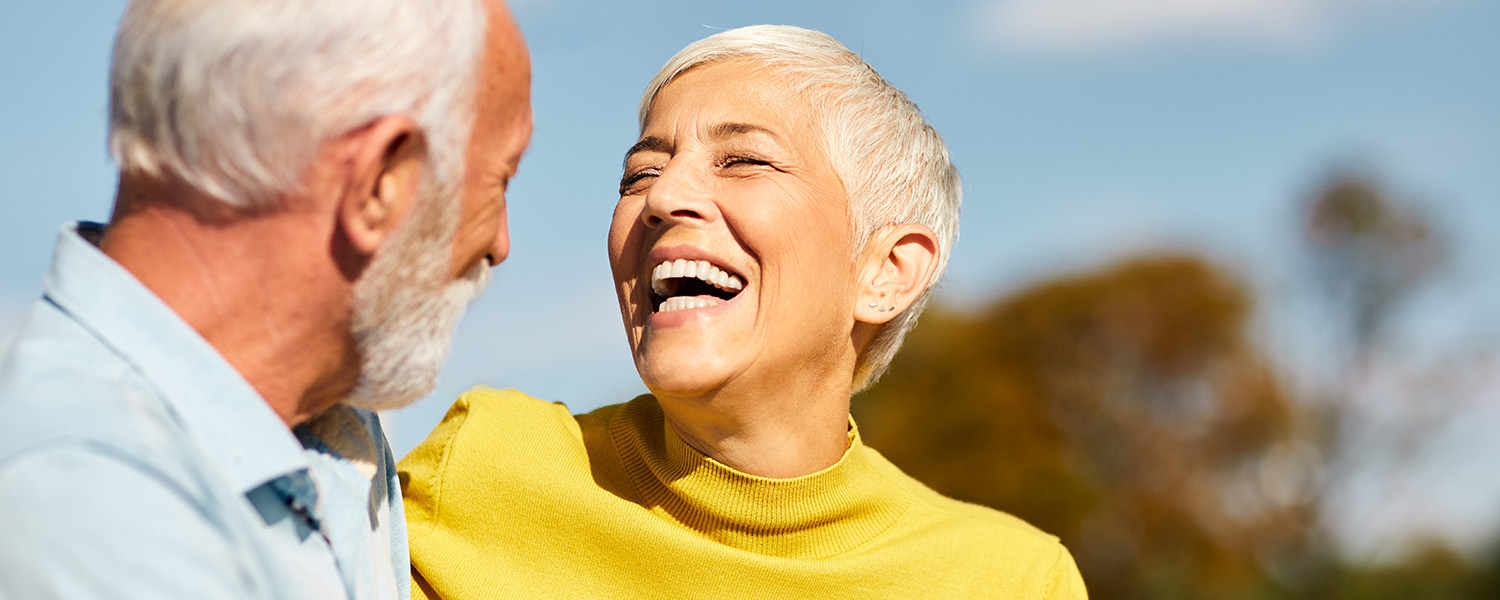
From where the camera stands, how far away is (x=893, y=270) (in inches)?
131

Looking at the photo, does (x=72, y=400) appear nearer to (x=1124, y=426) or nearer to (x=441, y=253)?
(x=441, y=253)

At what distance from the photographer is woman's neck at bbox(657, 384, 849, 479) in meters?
2.94

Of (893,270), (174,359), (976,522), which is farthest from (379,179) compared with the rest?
(976,522)

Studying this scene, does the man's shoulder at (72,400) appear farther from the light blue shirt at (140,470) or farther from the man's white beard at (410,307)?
the man's white beard at (410,307)

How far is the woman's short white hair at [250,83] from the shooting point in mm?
1674

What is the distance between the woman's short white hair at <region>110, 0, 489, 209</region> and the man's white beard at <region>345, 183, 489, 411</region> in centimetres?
20

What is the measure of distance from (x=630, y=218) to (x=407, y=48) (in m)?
1.36

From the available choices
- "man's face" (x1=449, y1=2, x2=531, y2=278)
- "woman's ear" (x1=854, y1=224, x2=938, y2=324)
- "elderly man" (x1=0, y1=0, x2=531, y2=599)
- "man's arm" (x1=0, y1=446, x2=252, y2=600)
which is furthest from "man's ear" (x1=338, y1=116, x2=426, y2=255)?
"woman's ear" (x1=854, y1=224, x2=938, y2=324)

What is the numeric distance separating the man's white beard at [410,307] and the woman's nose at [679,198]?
833 millimetres

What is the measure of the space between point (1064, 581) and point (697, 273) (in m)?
1.40

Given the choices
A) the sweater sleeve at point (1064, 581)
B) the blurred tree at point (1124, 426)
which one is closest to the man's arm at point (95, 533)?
the sweater sleeve at point (1064, 581)

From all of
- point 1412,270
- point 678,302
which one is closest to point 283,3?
point 678,302

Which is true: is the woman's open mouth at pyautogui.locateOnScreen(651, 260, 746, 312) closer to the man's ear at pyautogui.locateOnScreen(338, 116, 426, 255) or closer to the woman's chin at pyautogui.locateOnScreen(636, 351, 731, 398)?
the woman's chin at pyautogui.locateOnScreen(636, 351, 731, 398)

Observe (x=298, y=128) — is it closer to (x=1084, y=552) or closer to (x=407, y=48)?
(x=407, y=48)
